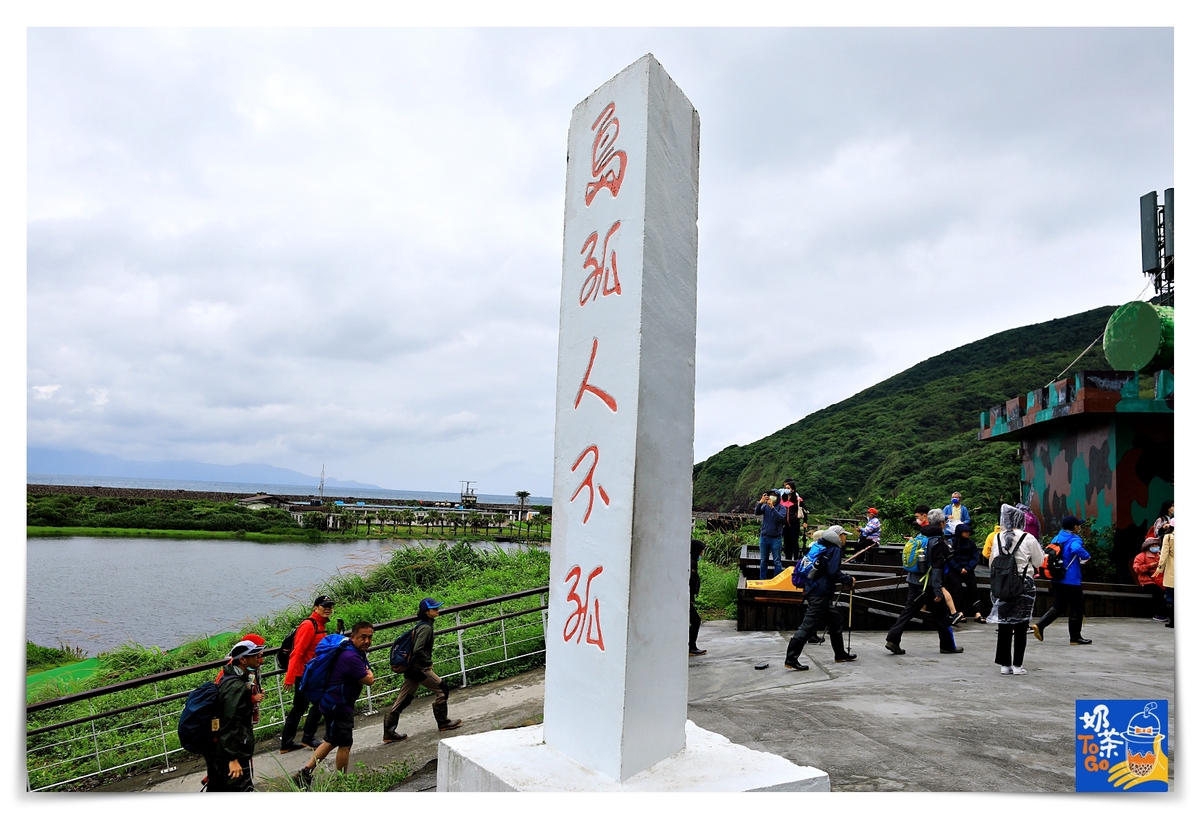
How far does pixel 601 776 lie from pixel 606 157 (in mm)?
2546

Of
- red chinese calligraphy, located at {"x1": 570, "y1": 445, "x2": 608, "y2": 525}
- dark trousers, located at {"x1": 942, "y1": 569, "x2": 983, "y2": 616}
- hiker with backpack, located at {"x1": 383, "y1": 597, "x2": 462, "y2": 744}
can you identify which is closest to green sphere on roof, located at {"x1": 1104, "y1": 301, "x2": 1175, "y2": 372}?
dark trousers, located at {"x1": 942, "y1": 569, "x2": 983, "y2": 616}

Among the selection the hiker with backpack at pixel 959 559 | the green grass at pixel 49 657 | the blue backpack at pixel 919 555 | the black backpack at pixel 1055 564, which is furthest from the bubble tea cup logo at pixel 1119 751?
the green grass at pixel 49 657

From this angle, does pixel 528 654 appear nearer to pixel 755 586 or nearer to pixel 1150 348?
pixel 755 586

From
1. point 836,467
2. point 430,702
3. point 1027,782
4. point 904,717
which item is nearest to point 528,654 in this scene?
point 430,702

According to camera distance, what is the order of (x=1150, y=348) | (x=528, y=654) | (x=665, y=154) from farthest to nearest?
(x=1150, y=348) → (x=528, y=654) → (x=665, y=154)

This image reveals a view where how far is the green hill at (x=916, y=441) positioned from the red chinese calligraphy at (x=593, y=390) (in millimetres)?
22703

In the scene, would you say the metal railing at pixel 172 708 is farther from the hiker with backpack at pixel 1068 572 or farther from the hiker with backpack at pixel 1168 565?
the hiker with backpack at pixel 1168 565

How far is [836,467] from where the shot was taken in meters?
33.9

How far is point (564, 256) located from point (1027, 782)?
13.7ft

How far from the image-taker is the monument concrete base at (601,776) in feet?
8.99

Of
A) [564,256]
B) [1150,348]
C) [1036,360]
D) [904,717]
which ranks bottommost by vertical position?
[904,717]

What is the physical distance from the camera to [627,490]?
2.82m

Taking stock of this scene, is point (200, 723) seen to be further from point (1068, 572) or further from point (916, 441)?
point (916, 441)

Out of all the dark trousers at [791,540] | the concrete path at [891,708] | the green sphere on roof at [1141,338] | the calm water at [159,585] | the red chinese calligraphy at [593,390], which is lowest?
the calm water at [159,585]
